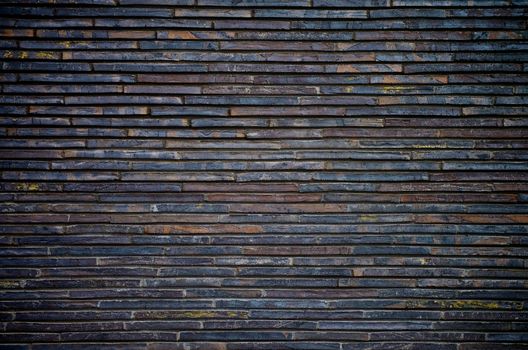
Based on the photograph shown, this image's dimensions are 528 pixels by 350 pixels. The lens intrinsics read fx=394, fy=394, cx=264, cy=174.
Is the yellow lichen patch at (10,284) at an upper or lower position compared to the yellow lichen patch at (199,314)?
upper

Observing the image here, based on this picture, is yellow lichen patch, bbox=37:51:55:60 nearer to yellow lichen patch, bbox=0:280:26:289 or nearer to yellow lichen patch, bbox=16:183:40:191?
yellow lichen patch, bbox=16:183:40:191

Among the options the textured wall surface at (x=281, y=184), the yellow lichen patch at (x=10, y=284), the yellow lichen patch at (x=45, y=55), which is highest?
the yellow lichen patch at (x=45, y=55)

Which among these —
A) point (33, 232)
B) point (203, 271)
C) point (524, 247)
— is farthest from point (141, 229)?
point (524, 247)

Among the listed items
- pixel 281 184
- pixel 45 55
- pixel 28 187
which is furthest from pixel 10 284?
pixel 281 184

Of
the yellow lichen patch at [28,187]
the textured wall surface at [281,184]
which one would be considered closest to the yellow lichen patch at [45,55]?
the textured wall surface at [281,184]

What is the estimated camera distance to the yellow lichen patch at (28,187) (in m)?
2.85

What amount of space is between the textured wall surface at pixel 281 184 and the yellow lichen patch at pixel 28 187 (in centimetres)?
2

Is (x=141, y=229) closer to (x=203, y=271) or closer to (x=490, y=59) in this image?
(x=203, y=271)

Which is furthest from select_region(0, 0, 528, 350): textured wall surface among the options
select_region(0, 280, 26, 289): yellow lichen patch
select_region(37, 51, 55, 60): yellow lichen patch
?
select_region(37, 51, 55, 60): yellow lichen patch

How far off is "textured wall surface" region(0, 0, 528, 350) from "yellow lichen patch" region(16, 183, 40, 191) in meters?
0.02

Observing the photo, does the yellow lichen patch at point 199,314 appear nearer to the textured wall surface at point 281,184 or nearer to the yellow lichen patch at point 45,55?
the textured wall surface at point 281,184

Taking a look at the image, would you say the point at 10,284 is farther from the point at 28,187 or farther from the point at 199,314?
the point at 199,314

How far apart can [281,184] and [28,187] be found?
6.01 feet

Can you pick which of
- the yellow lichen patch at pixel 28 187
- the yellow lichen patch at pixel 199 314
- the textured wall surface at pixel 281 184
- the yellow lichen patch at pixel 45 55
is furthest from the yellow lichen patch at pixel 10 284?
the yellow lichen patch at pixel 45 55
